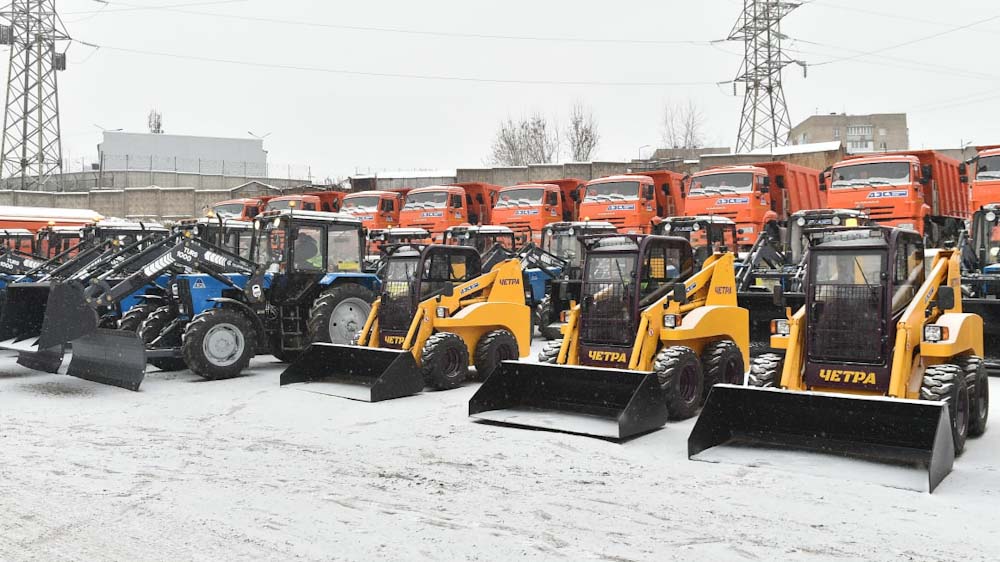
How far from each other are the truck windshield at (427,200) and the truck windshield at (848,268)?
16.4 metres

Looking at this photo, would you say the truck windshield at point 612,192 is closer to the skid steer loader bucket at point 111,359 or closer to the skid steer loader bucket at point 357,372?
the skid steer loader bucket at point 357,372

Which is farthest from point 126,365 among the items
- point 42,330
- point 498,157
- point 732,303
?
point 498,157

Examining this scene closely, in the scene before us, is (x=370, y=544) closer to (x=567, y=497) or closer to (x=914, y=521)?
(x=567, y=497)

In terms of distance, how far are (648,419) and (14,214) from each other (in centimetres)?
2958

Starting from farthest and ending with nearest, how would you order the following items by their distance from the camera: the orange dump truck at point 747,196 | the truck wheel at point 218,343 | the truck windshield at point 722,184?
the truck windshield at point 722,184
the orange dump truck at point 747,196
the truck wheel at point 218,343

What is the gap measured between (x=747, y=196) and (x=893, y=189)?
2913mm

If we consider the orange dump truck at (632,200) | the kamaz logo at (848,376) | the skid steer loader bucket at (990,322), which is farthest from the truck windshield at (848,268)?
the orange dump truck at (632,200)

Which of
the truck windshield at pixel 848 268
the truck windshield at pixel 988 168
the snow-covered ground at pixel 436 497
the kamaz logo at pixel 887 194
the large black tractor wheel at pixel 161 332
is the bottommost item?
the snow-covered ground at pixel 436 497

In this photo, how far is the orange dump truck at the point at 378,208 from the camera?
2417 cm

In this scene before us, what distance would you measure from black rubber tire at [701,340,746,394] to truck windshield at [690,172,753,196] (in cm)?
1027

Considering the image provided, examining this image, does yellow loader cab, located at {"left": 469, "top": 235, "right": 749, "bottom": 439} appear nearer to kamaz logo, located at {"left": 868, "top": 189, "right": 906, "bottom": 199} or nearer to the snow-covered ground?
the snow-covered ground

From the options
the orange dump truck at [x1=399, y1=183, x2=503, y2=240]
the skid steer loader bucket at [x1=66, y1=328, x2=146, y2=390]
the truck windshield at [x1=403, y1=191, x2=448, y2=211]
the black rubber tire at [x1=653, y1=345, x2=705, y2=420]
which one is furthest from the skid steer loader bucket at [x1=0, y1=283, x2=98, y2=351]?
the truck windshield at [x1=403, y1=191, x2=448, y2=211]

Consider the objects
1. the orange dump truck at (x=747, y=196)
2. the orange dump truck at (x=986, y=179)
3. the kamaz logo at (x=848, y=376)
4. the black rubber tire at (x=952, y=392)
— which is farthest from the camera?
the orange dump truck at (x=747, y=196)

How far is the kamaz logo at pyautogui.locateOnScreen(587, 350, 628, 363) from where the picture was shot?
343 inches
